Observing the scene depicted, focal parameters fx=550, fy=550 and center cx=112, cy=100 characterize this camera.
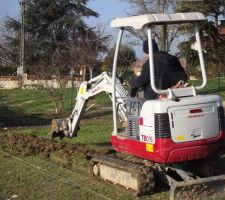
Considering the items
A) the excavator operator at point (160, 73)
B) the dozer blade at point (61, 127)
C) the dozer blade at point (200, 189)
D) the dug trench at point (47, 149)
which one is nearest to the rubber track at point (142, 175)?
the dozer blade at point (200, 189)

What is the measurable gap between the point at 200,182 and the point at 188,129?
29.9 inches

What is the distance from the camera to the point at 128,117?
855 cm

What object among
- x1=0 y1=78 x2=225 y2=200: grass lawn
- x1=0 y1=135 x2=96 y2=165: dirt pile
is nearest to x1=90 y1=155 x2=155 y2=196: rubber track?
x1=0 y1=78 x2=225 y2=200: grass lawn

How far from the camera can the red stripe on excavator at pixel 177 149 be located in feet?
25.1

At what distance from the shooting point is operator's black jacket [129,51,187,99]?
8.07m

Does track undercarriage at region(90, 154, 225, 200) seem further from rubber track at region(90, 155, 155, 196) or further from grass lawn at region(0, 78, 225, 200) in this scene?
grass lawn at region(0, 78, 225, 200)

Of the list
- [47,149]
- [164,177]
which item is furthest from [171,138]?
[47,149]

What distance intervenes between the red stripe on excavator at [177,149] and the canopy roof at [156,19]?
5.63ft

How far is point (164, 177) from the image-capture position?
838cm

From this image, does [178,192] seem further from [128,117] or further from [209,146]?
[128,117]

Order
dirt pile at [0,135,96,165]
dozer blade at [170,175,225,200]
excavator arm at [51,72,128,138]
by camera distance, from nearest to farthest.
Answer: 1. dozer blade at [170,175,225,200]
2. excavator arm at [51,72,128,138]
3. dirt pile at [0,135,96,165]

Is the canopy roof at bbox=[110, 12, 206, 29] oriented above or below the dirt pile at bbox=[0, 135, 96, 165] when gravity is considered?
above

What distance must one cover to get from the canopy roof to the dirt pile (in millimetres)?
3669

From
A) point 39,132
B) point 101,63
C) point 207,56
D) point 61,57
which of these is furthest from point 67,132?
point 101,63
